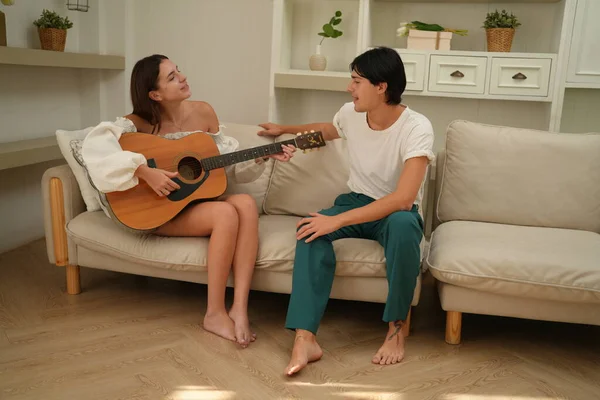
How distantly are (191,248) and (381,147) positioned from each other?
2.48 feet

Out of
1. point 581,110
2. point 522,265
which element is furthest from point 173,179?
point 581,110

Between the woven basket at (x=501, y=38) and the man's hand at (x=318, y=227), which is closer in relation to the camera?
the man's hand at (x=318, y=227)

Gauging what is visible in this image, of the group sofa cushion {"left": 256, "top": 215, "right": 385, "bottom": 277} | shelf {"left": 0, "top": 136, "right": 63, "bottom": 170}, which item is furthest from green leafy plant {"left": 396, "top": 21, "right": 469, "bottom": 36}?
shelf {"left": 0, "top": 136, "right": 63, "bottom": 170}

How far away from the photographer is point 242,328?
2.18 m

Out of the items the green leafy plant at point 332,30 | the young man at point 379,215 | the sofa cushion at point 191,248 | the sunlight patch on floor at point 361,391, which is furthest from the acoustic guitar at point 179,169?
the green leafy plant at point 332,30

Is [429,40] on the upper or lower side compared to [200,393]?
upper

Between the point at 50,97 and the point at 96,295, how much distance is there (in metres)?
1.37

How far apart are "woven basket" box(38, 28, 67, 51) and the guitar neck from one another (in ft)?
4.44

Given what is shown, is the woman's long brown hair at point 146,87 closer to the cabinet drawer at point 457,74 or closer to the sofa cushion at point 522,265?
the sofa cushion at point 522,265

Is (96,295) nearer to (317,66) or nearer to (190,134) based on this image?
(190,134)

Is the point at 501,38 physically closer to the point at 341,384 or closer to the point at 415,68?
the point at 415,68

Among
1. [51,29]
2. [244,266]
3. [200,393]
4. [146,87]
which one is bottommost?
[200,393]

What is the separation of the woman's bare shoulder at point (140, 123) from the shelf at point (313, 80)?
0.94 metres

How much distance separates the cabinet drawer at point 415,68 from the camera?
304cm
